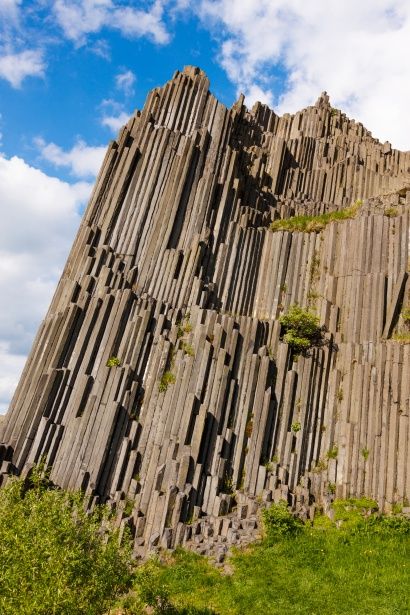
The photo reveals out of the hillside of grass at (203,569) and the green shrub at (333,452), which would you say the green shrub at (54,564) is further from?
the green shrub at (333,452)

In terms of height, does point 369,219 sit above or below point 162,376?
above

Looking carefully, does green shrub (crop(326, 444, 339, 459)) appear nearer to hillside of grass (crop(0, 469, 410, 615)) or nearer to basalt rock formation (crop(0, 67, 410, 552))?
basalt rock formation (crop(0, 67, 410, 552))

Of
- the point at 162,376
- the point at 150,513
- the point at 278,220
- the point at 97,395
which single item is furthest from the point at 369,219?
the point at 150,513

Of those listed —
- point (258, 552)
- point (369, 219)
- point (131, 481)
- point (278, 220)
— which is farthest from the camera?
point (278, 220)

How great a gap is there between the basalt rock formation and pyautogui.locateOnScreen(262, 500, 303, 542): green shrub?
77 centimetres

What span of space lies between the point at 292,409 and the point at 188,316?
6.32 m

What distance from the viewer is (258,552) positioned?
610 inches

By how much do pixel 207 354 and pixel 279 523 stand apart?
282 inches

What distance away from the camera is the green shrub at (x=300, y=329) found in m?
22.0

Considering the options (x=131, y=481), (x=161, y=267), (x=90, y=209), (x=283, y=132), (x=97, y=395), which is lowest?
(x=131, y=481)

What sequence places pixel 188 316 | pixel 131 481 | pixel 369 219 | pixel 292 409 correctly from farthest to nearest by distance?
pixel 369 219 → pixel 188 316 → pixel 292 409 → pixel 131 481

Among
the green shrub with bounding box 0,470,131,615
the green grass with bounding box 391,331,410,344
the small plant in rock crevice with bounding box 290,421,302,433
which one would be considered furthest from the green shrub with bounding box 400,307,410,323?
the green shrub with bounding box 0,470,131,615

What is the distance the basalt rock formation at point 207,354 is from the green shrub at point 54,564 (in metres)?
6.27

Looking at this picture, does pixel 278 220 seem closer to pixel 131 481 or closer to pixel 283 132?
pixel 283 132
